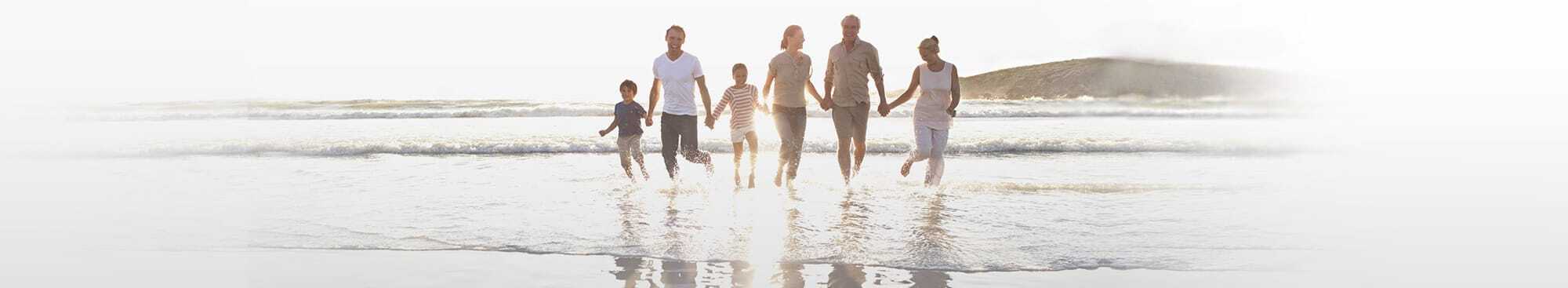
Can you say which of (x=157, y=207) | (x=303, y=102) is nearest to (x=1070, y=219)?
(x=157, y=207)

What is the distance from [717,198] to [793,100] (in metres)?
1.23

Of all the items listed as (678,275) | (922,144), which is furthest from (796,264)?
(922,144)

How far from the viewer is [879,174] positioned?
32.7 ft

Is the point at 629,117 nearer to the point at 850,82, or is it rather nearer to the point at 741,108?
the point at 741,108

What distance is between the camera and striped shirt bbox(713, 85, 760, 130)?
8.58 meters

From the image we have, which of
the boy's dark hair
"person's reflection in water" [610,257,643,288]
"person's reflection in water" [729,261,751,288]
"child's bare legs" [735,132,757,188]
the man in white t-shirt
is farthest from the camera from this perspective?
"child's bare legs" [735,132,757,188]

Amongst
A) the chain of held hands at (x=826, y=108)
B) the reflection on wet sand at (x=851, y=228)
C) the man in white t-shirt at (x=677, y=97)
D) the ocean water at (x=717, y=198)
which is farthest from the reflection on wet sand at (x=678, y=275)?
the chain of held hands at (x=826, y=108)

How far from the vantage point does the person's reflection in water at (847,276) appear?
4469mm

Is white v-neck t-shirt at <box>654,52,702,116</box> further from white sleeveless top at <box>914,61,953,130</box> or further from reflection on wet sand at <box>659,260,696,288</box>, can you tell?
reflection on wet sand at <box>659,260,696,288</box>

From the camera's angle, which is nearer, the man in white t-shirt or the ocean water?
the ocean water

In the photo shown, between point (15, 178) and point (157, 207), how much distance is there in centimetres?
397

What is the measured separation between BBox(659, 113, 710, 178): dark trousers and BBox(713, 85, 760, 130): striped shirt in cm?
26

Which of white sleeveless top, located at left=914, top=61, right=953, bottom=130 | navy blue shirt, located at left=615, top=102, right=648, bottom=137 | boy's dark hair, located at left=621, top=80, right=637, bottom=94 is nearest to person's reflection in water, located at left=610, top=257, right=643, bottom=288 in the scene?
boy's dark hair, located at left=621, top=80, right=637, bottom=94

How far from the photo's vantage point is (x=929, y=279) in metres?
4.61
